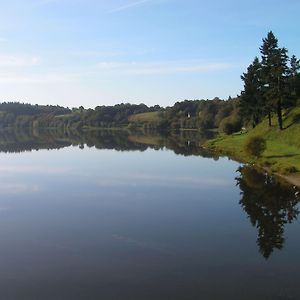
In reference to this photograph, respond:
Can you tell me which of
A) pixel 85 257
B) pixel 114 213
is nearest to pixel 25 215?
pixel 114 213

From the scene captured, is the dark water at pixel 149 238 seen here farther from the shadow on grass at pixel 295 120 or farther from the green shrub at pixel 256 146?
the shadow on grass at pixel 295 120

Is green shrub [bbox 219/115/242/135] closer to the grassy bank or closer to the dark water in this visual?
the grassy bank

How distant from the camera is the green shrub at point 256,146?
71.1m

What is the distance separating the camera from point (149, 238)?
32281mm

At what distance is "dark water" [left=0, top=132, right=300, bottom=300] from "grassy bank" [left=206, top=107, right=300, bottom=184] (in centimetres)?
407

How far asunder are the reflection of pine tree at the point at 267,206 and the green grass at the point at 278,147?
199 inches

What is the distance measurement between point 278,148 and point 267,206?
3645cm

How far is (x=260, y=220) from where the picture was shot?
3750cm

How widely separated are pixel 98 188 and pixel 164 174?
14912mm

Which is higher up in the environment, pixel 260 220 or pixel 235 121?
pixel 235 121

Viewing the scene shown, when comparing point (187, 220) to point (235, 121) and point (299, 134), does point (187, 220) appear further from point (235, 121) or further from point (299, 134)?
point (235, 121)

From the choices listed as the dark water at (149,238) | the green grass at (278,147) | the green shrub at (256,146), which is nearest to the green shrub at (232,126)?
the green grass at (278,147)

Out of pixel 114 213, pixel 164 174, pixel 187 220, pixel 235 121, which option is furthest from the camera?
pixel 235 121

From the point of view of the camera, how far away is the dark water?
942 inches
